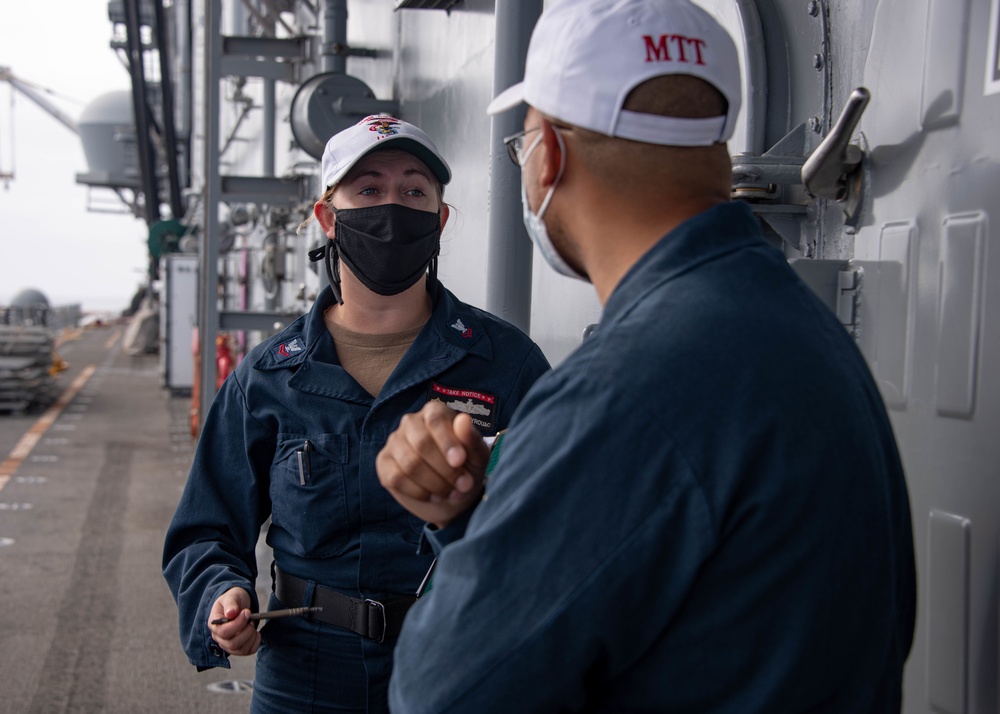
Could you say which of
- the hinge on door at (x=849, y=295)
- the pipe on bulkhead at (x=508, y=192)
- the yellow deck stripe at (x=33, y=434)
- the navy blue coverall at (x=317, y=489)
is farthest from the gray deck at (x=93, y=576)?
the hinge on door at (x=849, y=295)

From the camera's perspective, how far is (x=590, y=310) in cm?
331

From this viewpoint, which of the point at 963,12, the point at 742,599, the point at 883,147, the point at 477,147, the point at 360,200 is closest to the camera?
the point at 742,599

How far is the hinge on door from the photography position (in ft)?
6.14

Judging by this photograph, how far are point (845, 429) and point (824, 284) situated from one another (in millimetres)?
885

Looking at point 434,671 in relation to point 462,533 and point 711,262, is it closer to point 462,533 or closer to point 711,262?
point 462,533

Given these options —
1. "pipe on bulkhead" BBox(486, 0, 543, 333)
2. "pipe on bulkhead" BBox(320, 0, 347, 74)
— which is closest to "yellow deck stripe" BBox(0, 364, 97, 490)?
"pipe on bulkhead" BBox(320, 0, 347, 74)

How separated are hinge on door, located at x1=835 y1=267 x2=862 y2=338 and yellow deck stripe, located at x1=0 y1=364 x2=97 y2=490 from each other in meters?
9.38

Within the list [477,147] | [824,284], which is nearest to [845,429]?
[824,284]

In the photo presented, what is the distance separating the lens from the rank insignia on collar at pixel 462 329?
2.26 meters

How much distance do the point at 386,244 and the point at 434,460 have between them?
45.6 inches

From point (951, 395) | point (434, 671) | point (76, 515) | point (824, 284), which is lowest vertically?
point (76, 515)

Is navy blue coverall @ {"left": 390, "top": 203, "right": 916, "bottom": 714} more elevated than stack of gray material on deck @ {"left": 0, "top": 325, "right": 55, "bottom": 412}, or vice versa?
navy blue coverall @ {"left": 390, "top": 203, "right": 916, "bottom": 714}

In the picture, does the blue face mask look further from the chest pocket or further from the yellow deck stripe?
the yellow deck stripe

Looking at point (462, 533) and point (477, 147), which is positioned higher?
point (477, 147)
